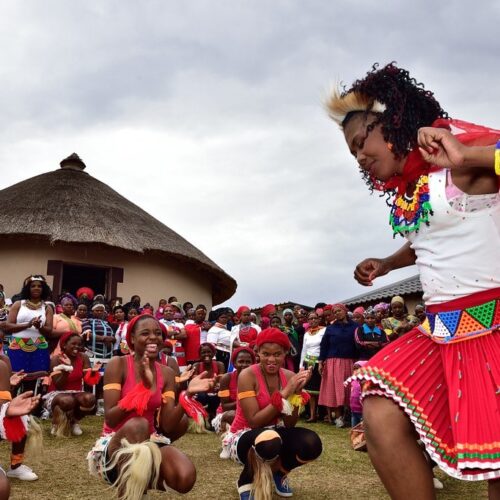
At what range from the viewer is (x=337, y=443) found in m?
7.06

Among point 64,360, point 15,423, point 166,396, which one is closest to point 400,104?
point 166,396

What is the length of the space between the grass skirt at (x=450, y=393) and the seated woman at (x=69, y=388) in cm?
546

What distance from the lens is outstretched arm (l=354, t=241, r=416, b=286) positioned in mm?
2723

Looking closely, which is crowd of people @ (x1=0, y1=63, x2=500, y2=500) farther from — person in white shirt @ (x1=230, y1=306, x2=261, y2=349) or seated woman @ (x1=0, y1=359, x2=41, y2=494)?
person in white shirt @ (x1=230, y1=306, x2=261, y2=349)

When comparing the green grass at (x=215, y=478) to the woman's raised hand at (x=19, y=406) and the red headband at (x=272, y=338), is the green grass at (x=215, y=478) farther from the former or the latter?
the red headband at (x=272, y=338)

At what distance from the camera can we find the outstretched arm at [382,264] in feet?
8.93

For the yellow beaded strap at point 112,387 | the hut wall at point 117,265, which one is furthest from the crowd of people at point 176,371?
the hut wall at point 117,265

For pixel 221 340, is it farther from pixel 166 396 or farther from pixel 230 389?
pixel 166 396

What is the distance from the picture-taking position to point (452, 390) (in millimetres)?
2037

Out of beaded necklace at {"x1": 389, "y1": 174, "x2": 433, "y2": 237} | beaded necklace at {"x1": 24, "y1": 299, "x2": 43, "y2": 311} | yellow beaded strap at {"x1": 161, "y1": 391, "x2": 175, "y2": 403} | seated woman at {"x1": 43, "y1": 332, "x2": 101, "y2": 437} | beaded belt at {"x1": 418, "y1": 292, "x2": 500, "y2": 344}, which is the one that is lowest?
seated woman at {"x1": 43, "y1": 332, "x2": 101, "y2": 437}

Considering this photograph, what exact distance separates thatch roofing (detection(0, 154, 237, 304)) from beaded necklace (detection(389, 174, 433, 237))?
45.5ft

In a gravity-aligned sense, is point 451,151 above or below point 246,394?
above

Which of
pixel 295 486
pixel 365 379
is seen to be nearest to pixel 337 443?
pixel 295 486

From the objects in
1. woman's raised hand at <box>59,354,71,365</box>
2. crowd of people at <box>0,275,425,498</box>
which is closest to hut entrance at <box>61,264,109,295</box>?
crowd of people at <box>0,275,425,498</box>
